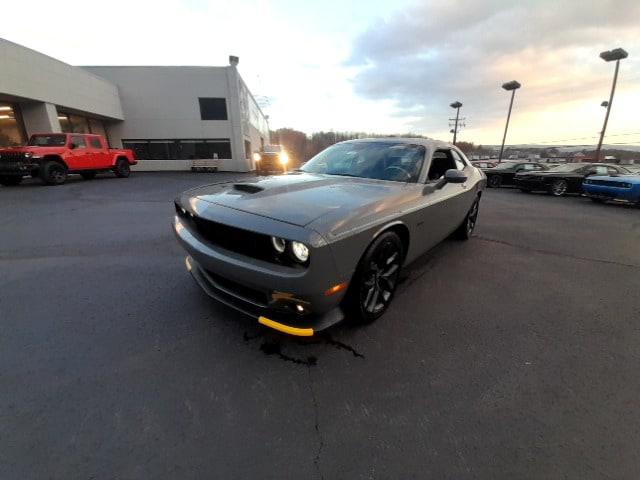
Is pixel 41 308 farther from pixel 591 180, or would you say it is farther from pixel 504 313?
pixel 591 180

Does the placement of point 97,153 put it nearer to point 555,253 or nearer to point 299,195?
point 299,195

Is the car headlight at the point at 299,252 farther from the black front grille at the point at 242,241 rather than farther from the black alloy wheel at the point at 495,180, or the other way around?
the black alloy wheel at the point at 495,180

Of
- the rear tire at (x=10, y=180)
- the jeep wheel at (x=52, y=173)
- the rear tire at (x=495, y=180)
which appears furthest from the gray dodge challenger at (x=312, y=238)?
the rear tire at (x=495, y=180)

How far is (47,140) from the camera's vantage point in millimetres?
10922

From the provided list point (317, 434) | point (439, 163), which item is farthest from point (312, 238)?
point (439, 163)

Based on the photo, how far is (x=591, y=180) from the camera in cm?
988

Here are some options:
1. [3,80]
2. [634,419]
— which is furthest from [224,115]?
[634,419]

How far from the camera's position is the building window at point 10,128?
14172mm

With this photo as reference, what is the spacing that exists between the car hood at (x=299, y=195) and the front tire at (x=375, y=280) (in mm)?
372

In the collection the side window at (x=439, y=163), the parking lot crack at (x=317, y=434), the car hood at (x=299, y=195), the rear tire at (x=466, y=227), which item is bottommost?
the parking lot crack at (x=317, y=434)

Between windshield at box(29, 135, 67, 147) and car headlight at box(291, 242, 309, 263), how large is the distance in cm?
1354

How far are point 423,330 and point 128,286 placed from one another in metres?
2.91

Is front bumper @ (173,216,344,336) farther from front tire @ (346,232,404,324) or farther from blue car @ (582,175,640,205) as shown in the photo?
blue car @ (582,175,640,205)

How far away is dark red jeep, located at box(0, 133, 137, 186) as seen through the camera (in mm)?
9953
